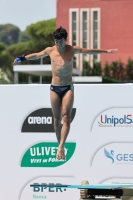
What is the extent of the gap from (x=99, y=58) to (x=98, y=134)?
6824cm

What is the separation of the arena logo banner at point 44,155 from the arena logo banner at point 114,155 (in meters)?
0.42

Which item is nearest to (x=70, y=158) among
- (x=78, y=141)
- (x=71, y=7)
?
(x=78, y=141)

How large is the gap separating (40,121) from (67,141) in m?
0.52

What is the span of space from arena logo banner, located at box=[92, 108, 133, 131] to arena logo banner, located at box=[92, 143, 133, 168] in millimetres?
298

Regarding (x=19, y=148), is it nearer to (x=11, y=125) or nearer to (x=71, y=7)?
(x=11, y=125)

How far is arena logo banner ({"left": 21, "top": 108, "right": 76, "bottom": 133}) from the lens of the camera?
7930 mm

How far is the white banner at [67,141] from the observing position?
7.85 m

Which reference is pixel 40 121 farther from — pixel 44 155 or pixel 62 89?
pixel 62 89

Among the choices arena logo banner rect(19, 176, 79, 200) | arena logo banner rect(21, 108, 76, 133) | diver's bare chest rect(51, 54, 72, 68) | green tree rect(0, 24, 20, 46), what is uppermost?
green tree rect(0, 24, 20, 46)

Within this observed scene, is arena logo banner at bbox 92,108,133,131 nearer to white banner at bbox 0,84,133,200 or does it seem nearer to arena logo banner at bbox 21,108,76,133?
white banner at bbox 0,84,133,200

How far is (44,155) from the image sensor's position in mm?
7996

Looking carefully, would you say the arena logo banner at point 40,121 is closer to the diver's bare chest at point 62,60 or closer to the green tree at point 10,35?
the diver's bare chest at point 62,60

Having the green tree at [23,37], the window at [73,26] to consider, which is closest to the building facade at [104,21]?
the window at [73,26]

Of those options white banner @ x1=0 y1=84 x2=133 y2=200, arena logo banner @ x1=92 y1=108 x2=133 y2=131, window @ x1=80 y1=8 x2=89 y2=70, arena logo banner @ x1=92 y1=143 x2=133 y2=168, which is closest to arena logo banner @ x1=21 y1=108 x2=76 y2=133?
white banner @ x1=0 y1=84 x2=133 y2=200
